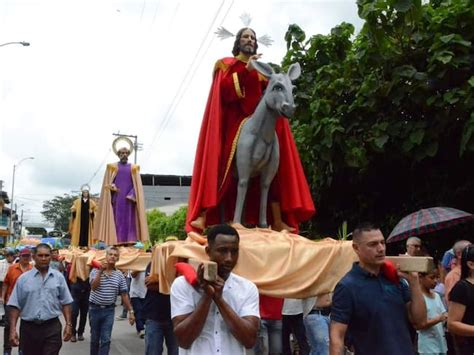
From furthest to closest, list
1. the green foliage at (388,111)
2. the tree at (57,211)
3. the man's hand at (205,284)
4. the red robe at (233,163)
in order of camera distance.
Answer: the tree at (57,211) < the green foliage at (388,111) < the red robe at (233,163) < the man's hand at (205,284)

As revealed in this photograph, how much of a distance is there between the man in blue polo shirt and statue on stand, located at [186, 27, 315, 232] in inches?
103

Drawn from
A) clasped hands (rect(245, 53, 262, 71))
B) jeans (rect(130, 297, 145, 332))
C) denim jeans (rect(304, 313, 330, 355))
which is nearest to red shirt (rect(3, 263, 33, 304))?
jeans (rect(130, 297, 145, 332))

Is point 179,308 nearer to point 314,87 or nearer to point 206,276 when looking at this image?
point 206,276

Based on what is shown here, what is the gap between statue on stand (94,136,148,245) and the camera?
11.5 meters

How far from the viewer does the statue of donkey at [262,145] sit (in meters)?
6.07

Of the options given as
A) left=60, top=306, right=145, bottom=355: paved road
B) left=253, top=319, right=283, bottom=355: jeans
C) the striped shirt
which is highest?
the striped shirt

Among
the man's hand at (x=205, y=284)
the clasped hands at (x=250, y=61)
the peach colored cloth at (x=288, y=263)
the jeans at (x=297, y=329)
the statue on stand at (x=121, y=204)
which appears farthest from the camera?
the statue on stand at (x=121, y=204)

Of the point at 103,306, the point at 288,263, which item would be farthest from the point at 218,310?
the point at 103,306

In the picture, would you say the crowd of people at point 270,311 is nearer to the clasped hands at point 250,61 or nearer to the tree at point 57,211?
the clasped hands at point 250,61

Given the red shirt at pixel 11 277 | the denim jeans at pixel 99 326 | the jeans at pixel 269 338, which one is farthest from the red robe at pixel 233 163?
the red shirt at pixel 11 277

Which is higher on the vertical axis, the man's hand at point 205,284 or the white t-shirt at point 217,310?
the man's hand at point 205,284

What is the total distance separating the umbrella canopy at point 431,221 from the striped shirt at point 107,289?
4.06 meters

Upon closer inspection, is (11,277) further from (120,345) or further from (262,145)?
(262,145)

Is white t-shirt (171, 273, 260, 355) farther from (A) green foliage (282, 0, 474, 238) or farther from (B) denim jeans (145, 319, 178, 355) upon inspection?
(A) green foliage (282, 0, 474, 238)
